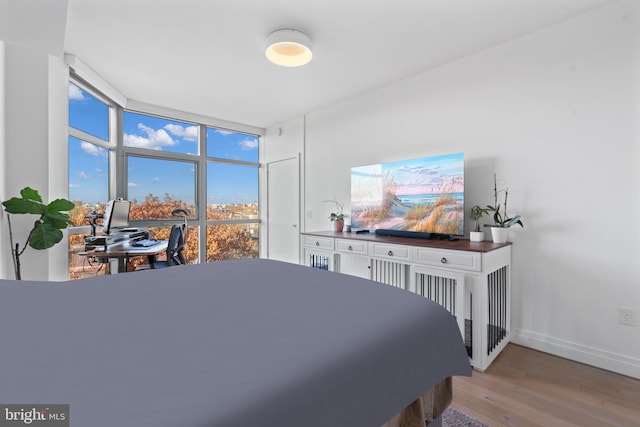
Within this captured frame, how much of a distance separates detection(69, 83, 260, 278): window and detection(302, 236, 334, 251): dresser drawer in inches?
82.0

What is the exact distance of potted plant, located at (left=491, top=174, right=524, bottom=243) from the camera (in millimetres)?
2373

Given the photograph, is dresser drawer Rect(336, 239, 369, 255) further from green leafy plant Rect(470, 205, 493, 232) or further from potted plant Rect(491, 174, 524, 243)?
potted plant Rect(491, 174, 524, 243)

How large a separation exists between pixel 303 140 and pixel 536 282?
3369 mm

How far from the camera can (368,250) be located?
2.85 metres

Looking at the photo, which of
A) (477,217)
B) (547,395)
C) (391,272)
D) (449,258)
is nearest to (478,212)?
(477,217)

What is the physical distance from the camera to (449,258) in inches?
88.4

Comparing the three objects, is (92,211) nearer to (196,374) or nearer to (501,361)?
(196,374)

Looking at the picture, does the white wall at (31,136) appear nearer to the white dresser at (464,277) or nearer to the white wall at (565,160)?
the white dresser at (464,277)

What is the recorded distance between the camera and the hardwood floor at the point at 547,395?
5.25 feet

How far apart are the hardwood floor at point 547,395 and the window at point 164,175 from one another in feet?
12.8

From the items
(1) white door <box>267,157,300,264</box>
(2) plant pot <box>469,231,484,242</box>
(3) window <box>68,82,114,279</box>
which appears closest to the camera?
(2) plant pot <box>469,231,484,242</box>

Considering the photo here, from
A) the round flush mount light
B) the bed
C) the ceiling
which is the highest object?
the ceiling

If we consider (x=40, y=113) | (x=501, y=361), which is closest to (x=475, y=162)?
(x=501, y=361)

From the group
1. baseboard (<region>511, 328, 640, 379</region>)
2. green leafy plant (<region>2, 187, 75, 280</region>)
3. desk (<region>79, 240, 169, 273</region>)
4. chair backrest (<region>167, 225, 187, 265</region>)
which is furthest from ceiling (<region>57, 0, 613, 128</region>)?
baseboard (<region>511, 328, 640, 379</region>)
